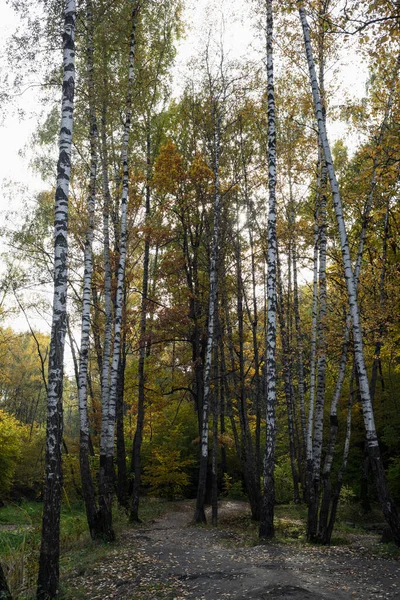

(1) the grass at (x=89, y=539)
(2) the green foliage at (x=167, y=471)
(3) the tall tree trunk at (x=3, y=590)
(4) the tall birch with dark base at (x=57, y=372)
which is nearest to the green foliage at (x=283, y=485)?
(1) the grass at (x=89, y=539)

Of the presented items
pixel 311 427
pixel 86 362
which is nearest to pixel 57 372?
pixel 86 362

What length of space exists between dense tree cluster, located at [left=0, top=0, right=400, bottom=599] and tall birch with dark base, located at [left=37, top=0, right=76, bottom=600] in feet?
0.14

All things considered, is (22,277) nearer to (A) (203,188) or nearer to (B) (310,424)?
(A) (203,188)

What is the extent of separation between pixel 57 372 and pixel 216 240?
7.60 meters

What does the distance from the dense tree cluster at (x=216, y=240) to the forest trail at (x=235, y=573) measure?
1.18 meters

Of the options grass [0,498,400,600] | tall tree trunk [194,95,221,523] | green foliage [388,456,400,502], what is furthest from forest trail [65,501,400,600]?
green foliage [388,456,400,502]

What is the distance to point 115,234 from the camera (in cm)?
1426

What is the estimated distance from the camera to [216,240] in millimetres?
12594

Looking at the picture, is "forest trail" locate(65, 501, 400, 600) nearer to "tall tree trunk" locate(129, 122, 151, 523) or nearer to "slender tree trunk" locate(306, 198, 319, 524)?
"slender tree trunk" locate(306, 198, 319, 524)

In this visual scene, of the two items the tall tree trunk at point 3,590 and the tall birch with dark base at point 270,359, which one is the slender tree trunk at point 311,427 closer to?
the tall birch with dark base at point 270,359

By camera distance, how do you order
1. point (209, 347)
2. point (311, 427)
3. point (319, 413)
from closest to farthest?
1. point (319, 413)
2. point (311, 427)
3. point (209, 347)

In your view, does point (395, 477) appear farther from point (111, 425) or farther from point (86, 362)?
point (86, 362)

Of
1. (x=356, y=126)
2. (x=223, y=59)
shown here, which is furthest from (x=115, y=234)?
(x=356, y=126)

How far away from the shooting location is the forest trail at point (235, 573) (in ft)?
17.7
